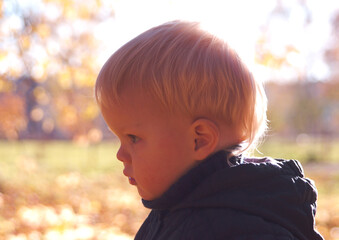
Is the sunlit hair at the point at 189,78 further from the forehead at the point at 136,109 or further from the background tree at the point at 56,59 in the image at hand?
the background tree at the point at 56,59

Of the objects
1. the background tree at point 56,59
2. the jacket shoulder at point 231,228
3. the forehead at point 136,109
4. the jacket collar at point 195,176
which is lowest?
the jacket shoulder at point 231,228

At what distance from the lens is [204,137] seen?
124cm

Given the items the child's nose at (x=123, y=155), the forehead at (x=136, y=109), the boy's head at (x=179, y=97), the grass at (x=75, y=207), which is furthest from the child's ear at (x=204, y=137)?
the grass at (x=75, y=207)

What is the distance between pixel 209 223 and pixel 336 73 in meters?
20.8

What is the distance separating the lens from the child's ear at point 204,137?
1.23m

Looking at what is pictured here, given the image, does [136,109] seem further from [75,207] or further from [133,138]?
[75,207]

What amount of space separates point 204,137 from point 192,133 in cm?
3

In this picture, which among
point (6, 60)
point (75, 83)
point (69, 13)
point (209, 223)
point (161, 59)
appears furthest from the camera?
point (75, 83)

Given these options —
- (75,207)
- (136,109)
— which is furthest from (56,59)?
(136,109)

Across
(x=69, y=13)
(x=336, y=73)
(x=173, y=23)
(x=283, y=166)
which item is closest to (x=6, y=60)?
(x=69, y=13)

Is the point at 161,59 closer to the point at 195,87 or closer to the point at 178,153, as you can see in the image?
the point at 195,87

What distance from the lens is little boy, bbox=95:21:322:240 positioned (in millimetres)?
1182

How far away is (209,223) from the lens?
3.71 feet

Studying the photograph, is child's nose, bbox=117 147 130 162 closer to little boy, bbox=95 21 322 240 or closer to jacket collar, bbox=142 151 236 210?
little boy, bbox=95 21 322 240
